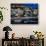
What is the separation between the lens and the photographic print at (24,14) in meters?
4.87

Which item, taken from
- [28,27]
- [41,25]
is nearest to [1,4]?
[28,27]

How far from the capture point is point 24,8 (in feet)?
16.0

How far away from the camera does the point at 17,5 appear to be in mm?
4879

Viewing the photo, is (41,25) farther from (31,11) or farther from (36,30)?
(31,11)

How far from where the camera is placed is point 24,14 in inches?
192

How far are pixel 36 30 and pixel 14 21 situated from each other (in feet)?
2.40

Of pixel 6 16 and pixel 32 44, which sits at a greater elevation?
pixel 6 16

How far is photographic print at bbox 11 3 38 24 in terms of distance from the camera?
4871 mm

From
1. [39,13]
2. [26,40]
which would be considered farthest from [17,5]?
[26,40]

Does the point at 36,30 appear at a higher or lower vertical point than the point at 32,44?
higher

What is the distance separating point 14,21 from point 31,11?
604 millimetres

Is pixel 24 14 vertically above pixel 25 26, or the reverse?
pixel 24 14

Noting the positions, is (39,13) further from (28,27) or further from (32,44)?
(32,44)

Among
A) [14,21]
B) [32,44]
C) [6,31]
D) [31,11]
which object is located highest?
[31,11]
